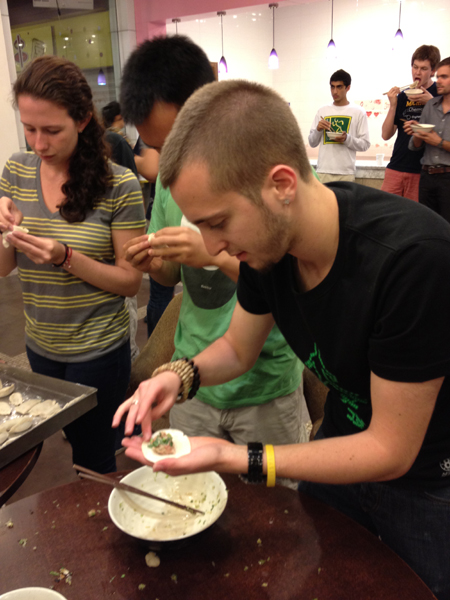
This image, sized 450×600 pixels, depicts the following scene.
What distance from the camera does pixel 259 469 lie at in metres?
1.02

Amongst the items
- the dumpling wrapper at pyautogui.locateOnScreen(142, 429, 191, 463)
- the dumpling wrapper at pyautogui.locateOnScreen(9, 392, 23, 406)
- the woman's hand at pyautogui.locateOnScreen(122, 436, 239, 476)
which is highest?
the woman's hand at pyautogui.locateOnScreen(122, 436, 239, 476)

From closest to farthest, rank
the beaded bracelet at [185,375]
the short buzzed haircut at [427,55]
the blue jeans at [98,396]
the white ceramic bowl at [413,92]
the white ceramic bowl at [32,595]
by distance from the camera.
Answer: the white ceramic bowl at [32,595] < the beaded bracelet at [185,375] < the blue jeans at [98,396] < the white ceramic bowl at [413,92] < the short buzzed haircut at [427,55]

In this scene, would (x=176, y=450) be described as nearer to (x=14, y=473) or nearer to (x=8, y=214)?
(x=14, y=473)

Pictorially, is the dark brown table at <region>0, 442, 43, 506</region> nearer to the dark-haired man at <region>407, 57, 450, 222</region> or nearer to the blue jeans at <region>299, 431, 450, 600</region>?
the blue jeans at <region>299, 431, 450, 600</region>

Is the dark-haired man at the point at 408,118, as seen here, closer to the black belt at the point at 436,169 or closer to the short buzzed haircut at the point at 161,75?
the black belt at the point at 436,169

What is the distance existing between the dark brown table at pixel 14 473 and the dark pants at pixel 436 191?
4144 millimetres

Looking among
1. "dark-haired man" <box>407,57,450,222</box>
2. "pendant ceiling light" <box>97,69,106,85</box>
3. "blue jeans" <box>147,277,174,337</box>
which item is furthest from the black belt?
"pendant ceiling light" <box>97,69,106,85</box>

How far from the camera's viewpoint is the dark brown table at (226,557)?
A: 959 millimetres

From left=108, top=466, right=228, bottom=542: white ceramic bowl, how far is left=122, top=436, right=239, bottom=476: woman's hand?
136mm

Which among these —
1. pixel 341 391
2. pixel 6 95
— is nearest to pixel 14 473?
pixel 341 391

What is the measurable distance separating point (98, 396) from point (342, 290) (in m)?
1.22

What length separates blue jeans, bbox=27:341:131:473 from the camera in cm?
187

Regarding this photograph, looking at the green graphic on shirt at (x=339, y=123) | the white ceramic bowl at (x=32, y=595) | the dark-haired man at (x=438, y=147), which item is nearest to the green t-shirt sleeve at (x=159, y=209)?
the white ceramic bowl at (x=32, y=595)

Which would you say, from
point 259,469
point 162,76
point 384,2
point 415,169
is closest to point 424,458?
point 259,469
